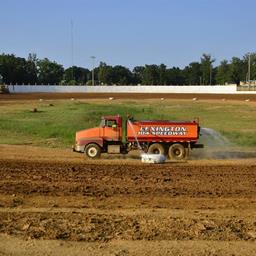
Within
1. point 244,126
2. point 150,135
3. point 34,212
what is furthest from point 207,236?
point 244,126

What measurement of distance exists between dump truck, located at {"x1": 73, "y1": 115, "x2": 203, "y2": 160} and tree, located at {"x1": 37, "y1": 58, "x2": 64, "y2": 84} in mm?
145454

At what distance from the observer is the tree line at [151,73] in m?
169

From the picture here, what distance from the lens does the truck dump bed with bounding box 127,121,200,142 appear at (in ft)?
74.9

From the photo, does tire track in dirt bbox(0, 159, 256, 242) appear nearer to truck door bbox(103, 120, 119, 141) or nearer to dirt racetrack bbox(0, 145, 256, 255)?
dirt racetrack bbox(0, 145, 256, 255)

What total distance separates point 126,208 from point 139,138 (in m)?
11.1

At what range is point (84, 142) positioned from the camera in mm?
22891

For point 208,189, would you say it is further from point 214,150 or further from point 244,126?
point 244,126

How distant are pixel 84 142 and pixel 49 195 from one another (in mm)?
9523

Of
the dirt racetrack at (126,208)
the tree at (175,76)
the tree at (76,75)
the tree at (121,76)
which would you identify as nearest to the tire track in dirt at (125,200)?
the dirt racetrack at (126,208)

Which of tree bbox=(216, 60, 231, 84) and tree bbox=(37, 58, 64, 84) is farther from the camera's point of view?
tree bbox=(216, 60, 231, 84)

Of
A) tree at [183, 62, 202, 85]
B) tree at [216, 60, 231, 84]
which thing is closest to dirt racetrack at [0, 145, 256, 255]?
tree at [216, 60, 231, 84]

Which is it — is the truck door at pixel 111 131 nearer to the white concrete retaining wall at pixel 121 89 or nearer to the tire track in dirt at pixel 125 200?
the tire track in dirt at pixel 125 200

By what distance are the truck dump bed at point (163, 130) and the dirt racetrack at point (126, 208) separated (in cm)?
286

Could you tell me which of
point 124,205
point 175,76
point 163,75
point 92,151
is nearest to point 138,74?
point 175,76
